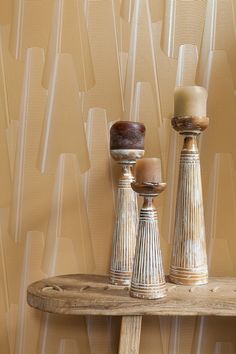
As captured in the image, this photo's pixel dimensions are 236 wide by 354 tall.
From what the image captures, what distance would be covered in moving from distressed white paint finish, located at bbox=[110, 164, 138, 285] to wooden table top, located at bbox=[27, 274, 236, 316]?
0.03 metres

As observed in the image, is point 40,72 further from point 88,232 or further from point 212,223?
point 212,223

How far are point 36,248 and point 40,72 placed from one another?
38cm

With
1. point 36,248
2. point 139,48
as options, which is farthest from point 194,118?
point 36,248

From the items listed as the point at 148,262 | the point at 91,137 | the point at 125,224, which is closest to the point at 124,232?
the point at 125,224

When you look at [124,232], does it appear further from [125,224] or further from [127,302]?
[127,302]

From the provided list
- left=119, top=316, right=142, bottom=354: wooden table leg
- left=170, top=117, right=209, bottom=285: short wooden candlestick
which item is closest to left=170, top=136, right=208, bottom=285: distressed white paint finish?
Result: left=170, top=117, right=209, bottom=285: short wooden candlestick

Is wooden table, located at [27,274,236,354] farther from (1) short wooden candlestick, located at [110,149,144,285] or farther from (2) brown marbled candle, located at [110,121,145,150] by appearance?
(2) brown marbled candle, located at [110,121,145,150]

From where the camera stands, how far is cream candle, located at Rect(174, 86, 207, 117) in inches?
32.6

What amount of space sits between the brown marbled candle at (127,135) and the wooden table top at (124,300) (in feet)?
0.86

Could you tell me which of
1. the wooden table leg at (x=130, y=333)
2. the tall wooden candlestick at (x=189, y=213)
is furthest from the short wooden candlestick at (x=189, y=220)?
the wooden table leg at (x=130, y=333)

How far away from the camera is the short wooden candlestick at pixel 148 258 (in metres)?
0.76

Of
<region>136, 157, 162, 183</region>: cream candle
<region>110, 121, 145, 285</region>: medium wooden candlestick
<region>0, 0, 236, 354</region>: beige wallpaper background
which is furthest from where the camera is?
<region>0, 0, 236, 354</region>: beige wallpaper background

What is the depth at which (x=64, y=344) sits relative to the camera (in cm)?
100

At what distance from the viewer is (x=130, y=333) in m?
0.81
